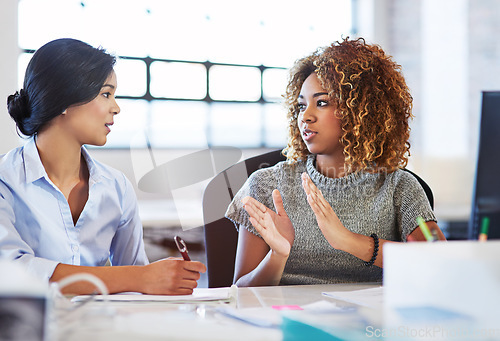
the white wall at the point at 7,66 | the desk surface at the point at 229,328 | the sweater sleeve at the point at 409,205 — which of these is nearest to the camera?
the desk surface at the point at 229,328

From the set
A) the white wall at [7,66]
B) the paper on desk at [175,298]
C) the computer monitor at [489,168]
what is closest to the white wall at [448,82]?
the white wall at [7,66]

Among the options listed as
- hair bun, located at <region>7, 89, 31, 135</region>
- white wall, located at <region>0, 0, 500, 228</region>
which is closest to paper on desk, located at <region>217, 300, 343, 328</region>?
hair bun, located at <region>7, 89, 31, 135</region>

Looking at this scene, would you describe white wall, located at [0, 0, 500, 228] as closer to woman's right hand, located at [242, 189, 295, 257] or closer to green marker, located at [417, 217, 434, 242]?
woman's right hand, located at [242, 189, 295, 257]

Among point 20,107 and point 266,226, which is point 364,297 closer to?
point 266,226

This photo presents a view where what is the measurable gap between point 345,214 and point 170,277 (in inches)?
26.2

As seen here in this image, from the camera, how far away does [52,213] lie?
1.34 m

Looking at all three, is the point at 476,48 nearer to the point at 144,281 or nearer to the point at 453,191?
the point at 453,191

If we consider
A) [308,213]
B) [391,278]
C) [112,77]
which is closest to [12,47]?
[112,77]

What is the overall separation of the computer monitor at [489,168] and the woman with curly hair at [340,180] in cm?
31

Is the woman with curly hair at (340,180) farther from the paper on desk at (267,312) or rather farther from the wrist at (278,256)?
the paper on desk at (267,312)

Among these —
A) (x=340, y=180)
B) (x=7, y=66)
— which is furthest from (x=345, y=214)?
(x=7, y=66)

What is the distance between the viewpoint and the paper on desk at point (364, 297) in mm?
934

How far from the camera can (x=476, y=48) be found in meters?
4.26

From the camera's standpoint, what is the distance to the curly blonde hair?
161 centimetres
